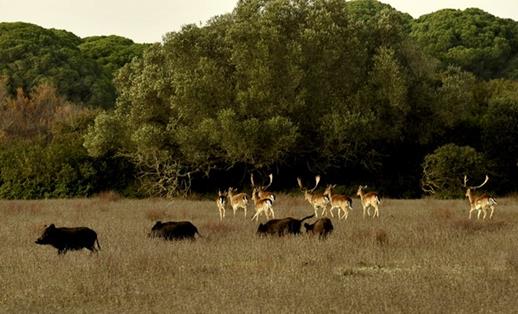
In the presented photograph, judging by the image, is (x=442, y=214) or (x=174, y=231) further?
(x=442, y=214)

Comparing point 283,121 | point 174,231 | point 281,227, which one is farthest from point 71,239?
point 283,121

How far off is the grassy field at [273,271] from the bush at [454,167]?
592 inches

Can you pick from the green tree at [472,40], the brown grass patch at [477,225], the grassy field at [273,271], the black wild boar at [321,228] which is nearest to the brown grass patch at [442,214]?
the brown grass patch at [477,225]

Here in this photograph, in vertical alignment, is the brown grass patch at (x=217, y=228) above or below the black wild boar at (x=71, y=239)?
below

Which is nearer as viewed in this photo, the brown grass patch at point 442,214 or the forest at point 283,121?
the brown grass patch at point 442,214

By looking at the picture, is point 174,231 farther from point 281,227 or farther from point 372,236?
point 372,236

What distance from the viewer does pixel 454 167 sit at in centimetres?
3469

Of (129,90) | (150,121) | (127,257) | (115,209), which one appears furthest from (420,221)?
(129,90)

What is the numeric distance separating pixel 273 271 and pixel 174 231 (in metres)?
5.11

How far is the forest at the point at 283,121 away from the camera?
3362 cm

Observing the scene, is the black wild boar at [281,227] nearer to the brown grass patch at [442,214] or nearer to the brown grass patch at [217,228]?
the brown grass patch at [217,228]

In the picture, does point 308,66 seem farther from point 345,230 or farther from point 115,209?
point 345,230

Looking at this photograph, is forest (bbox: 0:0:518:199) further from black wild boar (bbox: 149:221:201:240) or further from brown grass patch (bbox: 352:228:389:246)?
black wild boar (bbox: 149:221:201:240)

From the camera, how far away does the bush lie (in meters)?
34.6
